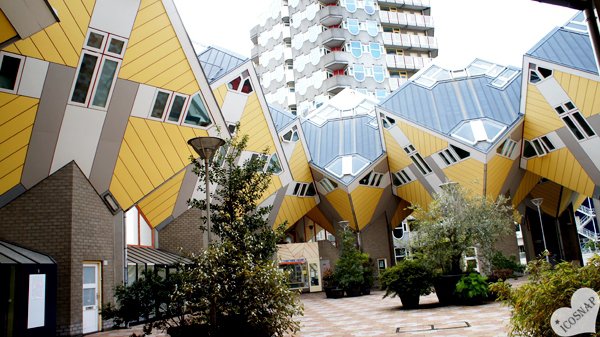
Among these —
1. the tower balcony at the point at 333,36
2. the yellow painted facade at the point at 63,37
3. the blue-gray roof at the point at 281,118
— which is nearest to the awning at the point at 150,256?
the yellow painted facade at the point at 63,37

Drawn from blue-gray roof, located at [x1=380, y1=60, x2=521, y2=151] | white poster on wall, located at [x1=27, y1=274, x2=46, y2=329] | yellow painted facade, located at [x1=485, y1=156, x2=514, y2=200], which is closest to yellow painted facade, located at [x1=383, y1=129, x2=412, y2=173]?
blue-gray roof, located at [x1=380, y1=60, x2=521, y2=151]

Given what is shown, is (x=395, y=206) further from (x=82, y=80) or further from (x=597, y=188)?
(x=82, y=80)

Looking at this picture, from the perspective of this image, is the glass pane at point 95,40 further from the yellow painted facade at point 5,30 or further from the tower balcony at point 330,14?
the tower balcony at point 330,14

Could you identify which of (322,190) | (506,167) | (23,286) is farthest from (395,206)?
(23,286)

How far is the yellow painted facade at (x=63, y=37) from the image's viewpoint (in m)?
12.9

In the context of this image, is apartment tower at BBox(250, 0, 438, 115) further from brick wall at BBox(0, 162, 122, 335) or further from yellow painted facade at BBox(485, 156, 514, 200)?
brick wall at BBox(0, 162, 122, 335)

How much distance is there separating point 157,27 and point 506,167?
22554 millimetres

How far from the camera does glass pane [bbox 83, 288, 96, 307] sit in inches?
606

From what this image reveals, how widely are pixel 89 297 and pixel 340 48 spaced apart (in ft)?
168

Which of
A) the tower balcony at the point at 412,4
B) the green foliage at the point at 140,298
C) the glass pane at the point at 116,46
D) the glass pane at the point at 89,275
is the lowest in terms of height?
the green foliage at the point at 140,298

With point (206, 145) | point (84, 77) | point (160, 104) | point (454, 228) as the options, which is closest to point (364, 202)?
point (454, 228)

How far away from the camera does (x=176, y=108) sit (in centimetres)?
1720

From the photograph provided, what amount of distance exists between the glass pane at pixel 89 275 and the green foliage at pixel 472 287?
12043 millimetres

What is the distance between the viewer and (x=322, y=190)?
117 ft
